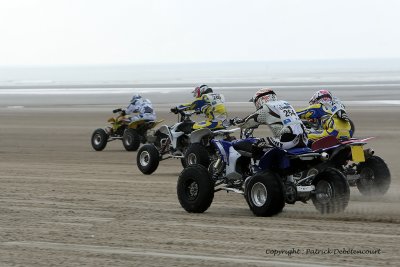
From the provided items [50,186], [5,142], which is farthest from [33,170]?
[5,142]

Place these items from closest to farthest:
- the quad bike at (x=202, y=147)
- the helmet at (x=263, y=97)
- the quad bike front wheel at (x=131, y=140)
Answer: the helmet at (x=263, y=97)
the quad bike at (x=202, y=147)
the quad bike front wheel at (x=131, y=140)

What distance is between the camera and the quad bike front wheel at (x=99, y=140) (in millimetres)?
26184

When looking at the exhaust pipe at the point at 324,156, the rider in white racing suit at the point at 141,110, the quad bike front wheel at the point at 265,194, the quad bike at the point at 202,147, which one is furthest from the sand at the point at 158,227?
the rider in white racing suit at the point at 141,110

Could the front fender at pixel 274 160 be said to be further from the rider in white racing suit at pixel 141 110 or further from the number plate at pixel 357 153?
the rider in white racing suit at pixel 141 110

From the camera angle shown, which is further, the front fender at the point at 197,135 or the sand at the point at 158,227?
the front fender at the point at 197,135

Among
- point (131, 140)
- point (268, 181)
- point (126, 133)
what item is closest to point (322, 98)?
point (268, 181)

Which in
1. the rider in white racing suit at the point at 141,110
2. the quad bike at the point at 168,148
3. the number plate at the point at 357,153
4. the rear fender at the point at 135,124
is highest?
the rider in white racing suit at the point at 141,110

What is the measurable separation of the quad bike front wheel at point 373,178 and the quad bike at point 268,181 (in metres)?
2.15

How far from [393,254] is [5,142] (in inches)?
837

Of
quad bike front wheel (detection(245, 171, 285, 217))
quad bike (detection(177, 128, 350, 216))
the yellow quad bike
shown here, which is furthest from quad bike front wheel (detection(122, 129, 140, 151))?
quad bike front wheel (detection(245, 171, 285, 217))

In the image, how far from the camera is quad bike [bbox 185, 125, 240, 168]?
1773cm

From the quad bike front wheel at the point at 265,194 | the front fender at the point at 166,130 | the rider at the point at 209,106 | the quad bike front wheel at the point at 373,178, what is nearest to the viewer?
the quad bike front wheel at the point at 265,194

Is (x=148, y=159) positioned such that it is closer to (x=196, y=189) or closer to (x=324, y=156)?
(x=196, y=189)

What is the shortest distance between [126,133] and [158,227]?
14715 millimetres
